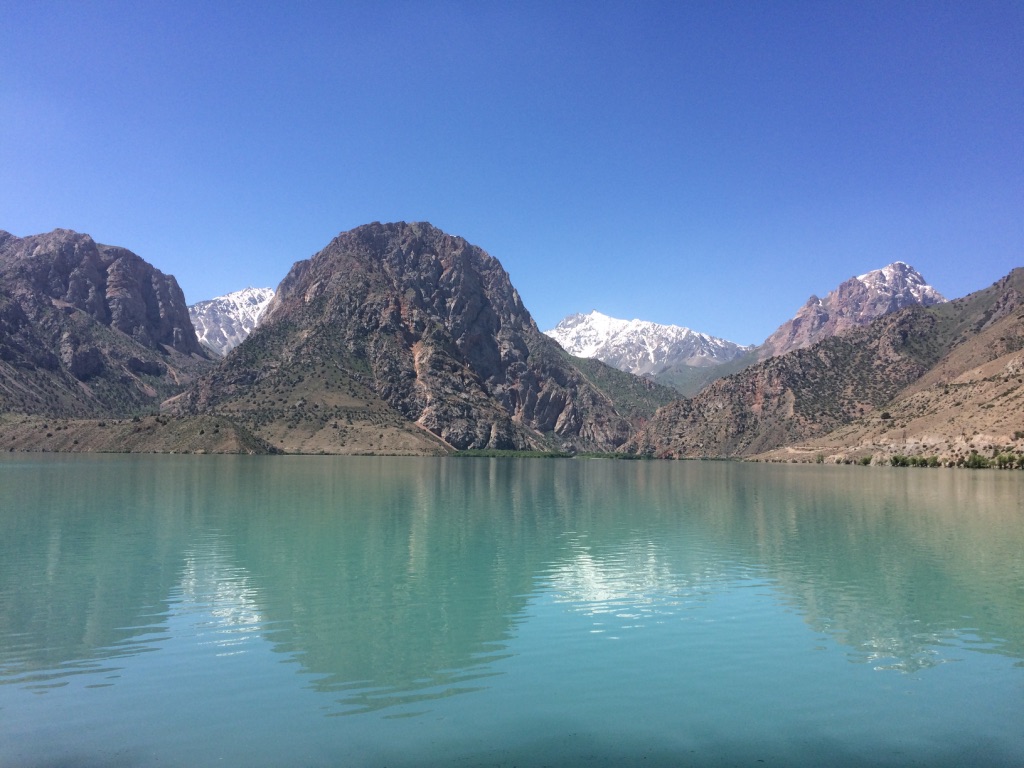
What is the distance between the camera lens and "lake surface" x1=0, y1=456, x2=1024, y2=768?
60.9ft

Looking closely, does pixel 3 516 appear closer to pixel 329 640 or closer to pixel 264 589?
pixel 264 589

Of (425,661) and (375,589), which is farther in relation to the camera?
(375,589)

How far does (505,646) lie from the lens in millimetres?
27672

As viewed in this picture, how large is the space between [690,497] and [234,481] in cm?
7601

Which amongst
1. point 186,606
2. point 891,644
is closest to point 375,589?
point 186,606

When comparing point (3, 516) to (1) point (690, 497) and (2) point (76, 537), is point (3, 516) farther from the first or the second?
(1) point (690, 497)

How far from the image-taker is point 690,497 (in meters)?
103

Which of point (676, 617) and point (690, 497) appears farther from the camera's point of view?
point (690, 497)

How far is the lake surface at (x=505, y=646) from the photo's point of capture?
18562 mm

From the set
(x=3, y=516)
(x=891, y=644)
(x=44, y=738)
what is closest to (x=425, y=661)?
(x=44, y=738)

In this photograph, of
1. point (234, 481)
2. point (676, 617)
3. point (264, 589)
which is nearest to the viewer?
point (676, 617)

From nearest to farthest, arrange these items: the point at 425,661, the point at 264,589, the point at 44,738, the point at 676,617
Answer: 1. the point at 44,738
2. the point at 425,661
3. the point at 676,617
4. the point at 264,589

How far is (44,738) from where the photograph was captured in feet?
60.2

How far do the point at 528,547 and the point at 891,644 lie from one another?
28399 millimetres
